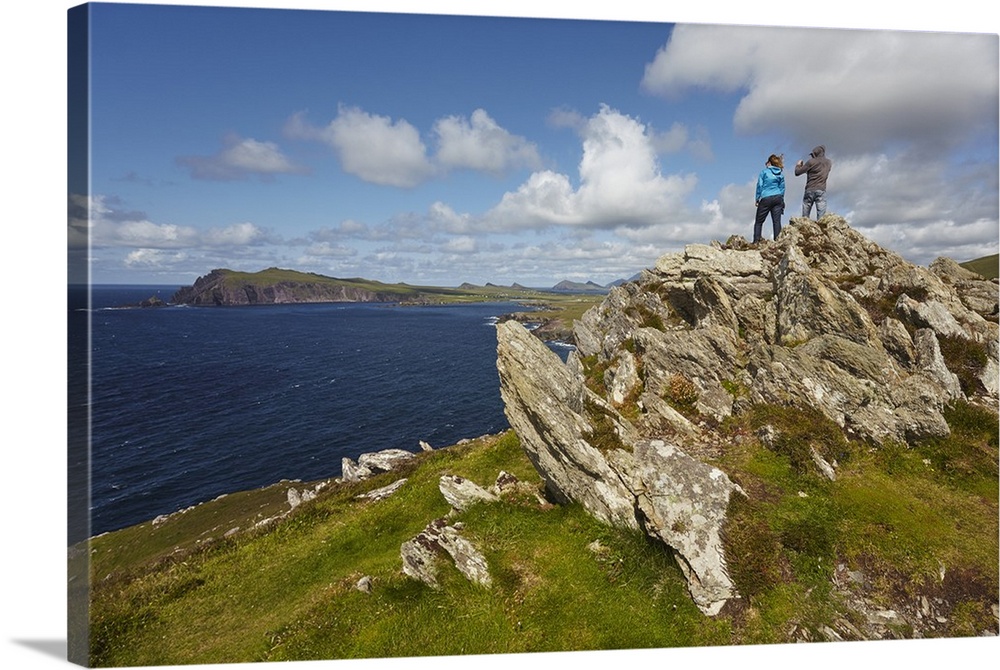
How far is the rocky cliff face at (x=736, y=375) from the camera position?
11.6m

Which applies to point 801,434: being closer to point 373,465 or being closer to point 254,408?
point 373,465

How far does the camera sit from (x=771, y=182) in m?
20.9

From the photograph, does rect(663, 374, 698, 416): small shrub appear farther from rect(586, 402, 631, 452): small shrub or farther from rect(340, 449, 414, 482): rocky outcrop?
rect(340, 449, 414, 482): rocky outcrop

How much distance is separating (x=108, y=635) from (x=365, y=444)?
37519mm

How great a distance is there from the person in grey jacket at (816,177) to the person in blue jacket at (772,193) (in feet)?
2.57

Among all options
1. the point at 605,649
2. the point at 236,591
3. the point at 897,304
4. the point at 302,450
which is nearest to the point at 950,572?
the point at 605,649

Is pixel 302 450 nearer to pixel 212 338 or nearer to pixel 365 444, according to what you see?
pixel 365 444

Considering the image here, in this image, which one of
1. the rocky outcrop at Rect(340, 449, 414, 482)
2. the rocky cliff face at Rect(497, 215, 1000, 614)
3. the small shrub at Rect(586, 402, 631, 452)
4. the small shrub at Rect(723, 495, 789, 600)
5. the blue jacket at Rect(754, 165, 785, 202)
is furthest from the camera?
the rocky outcrop at Rect(340, 449, 414, 482)

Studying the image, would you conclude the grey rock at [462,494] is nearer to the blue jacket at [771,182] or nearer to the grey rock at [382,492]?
the grey rock at [382,492]

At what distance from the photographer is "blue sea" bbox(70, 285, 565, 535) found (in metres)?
40.0

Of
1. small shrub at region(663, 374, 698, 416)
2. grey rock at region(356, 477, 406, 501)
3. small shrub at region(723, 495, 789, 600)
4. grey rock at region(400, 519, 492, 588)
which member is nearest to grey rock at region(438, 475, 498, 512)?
grey rock at region(400, 519, 492, 588)

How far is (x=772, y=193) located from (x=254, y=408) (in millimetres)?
61916

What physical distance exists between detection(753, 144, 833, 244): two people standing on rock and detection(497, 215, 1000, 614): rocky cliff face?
949 millimetres

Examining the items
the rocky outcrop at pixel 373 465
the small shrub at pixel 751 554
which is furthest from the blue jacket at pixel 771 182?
the rocky outcrop at pixel 373 465
